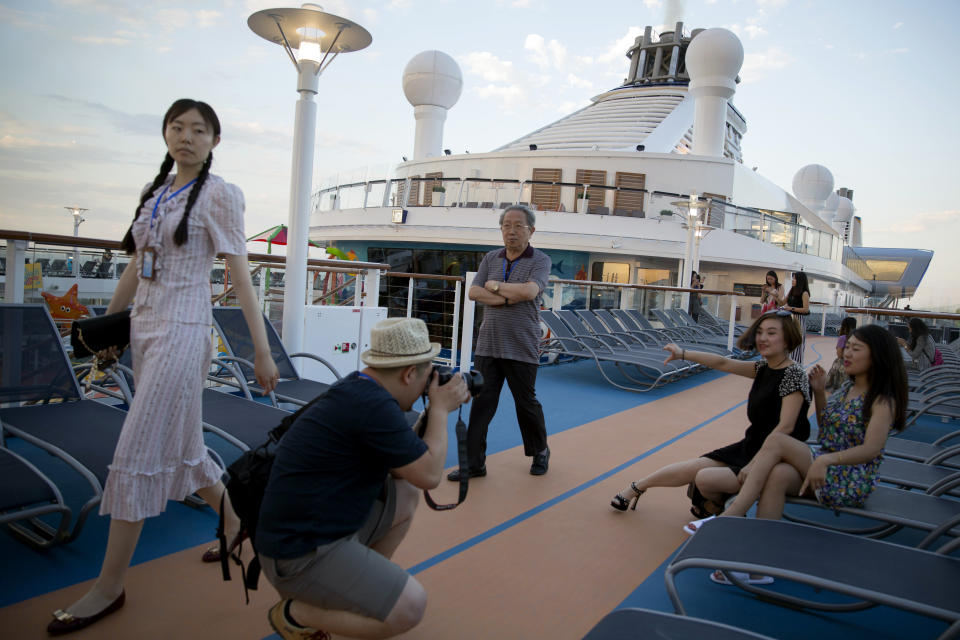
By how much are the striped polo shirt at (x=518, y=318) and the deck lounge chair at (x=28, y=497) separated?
2.22 meters

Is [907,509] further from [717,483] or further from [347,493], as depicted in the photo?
[347,493]

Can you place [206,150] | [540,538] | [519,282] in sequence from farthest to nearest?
1. [519,282]
2. [540,538]
3. [206,150]

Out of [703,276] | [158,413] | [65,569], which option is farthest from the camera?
[703,276]

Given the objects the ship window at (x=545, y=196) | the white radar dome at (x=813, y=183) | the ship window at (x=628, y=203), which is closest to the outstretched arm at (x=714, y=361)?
the ship window at (x=545, y=196)

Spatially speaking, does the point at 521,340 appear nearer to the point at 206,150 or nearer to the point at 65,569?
the point at 206,150

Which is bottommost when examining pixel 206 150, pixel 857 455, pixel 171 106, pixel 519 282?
pixel 857 455

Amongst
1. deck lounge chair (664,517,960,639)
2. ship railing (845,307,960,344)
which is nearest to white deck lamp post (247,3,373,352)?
deck lounge chair (664,517,960,639)

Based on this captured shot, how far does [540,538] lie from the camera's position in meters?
2.87

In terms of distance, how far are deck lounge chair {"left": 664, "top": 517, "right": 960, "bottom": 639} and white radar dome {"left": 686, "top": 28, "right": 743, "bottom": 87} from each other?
1082 inches

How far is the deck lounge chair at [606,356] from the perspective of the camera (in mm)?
6902

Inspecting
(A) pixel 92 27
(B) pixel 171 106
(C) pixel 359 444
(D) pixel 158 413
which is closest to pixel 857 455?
(C) pixel 359 444

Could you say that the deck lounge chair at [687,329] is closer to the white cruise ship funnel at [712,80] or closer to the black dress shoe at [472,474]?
the black dress shoe at [472,474]

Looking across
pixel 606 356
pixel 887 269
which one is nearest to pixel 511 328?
pixel 606 356

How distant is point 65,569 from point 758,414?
3.01 meters
